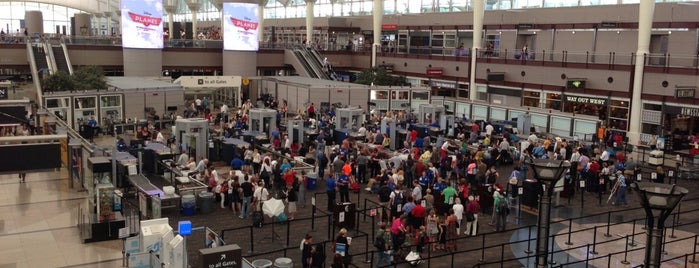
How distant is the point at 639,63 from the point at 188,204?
25417 mm

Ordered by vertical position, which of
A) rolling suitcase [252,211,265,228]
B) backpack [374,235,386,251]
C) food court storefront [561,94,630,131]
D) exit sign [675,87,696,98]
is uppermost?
exit sign [675,87,696,98]

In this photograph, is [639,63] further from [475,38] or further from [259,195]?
[259,195]

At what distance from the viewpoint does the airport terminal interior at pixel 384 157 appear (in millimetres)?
15195

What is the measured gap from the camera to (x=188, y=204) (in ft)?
62.2

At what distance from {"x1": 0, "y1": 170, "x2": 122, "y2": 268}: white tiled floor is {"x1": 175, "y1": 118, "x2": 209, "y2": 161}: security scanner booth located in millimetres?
5359

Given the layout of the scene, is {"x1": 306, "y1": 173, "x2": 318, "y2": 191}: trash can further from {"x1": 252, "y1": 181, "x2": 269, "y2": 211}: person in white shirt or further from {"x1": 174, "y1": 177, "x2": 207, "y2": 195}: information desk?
{"x1": 252, "y1": 181, "x2": 269, "y2": 211}: person in white shirt

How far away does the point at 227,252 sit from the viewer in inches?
460

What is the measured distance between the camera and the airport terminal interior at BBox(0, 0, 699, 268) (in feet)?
49.9

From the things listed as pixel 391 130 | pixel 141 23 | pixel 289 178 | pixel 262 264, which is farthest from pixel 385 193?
pixel 141 23

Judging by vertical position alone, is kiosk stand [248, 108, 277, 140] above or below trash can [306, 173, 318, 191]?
above

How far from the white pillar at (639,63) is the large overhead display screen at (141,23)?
31.5 metres

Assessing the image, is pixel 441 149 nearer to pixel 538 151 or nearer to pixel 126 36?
pixel 538 151

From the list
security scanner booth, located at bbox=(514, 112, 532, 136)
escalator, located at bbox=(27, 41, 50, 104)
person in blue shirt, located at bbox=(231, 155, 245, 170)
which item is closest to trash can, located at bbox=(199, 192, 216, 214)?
person in blue shirt, located at bbox=(231, 155, 245, 170)

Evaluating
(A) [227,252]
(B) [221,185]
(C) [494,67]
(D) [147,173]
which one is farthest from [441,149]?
(C) [494,67]
